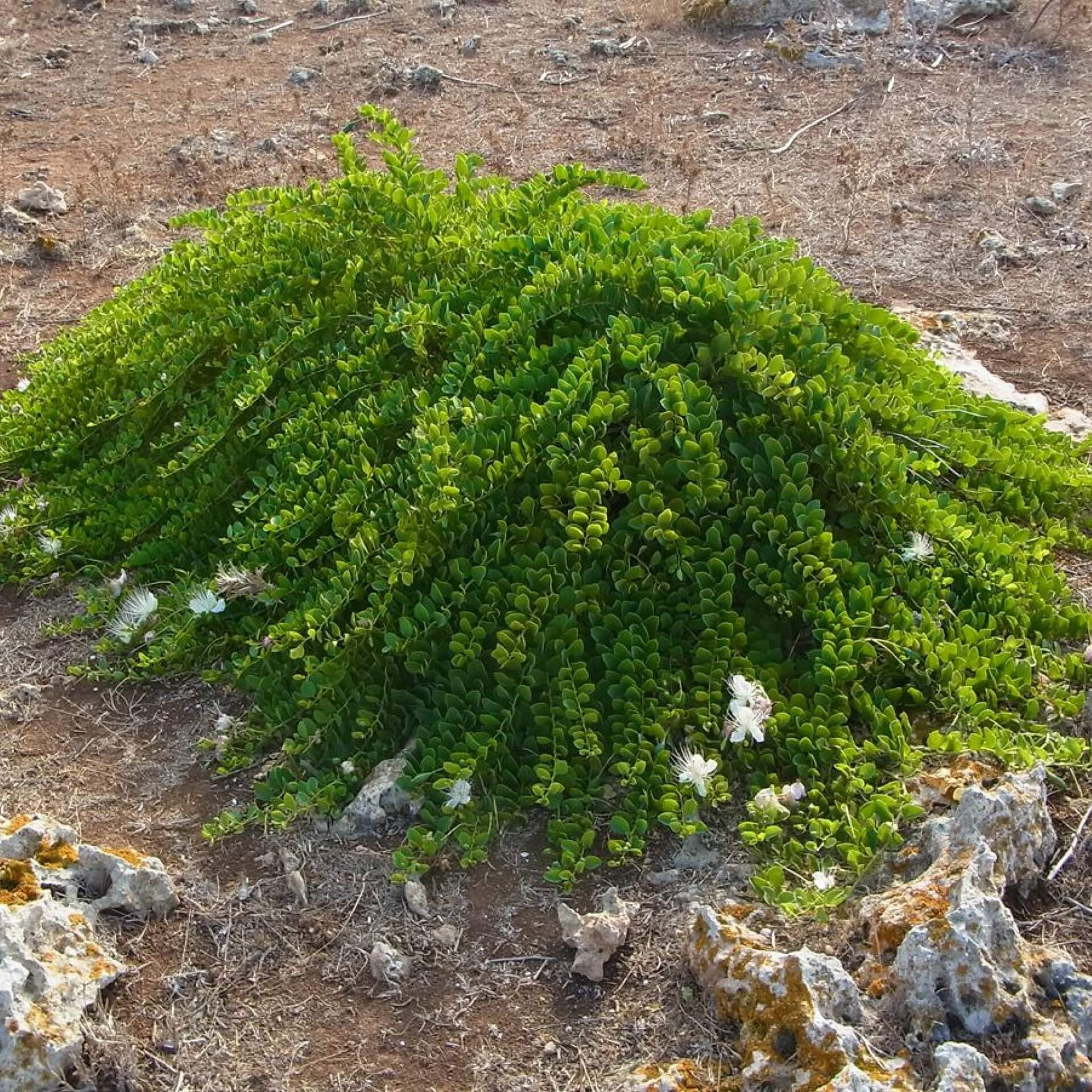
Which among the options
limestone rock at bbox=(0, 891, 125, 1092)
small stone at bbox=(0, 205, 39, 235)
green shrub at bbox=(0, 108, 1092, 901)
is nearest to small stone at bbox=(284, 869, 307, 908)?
green shrub at bbox=(0, 108, 1092, 901)

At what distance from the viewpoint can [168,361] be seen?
401 cm

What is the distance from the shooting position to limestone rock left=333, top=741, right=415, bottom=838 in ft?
9.57

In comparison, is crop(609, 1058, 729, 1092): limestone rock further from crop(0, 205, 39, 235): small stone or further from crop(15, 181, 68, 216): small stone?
crop(15, 181, 68, 216): small stone

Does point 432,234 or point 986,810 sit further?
point 432,234

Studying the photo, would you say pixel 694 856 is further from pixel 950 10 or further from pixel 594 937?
pixel 950 10

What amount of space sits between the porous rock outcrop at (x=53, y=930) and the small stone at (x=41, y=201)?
5.09 metres

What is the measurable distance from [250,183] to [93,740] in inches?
196

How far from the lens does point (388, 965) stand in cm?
259

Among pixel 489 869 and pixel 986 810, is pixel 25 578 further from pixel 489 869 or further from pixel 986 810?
pixel 986 810

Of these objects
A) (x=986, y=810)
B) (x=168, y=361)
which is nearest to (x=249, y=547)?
(x=168, y=361)

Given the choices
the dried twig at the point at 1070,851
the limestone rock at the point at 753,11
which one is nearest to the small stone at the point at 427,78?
the limestone rock at the point at 753,11

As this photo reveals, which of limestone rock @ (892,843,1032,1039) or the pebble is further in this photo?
Answer: the pebble

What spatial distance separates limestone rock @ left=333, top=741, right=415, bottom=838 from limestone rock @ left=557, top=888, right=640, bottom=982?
20.9 inches

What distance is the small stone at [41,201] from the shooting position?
7.07 m
